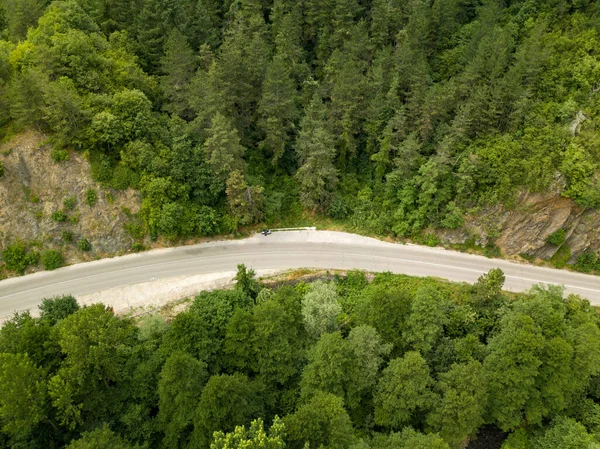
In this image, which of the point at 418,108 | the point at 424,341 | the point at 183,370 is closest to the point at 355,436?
the point at 424,341

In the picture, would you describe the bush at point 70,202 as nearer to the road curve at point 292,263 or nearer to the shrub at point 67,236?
the shrub at point 67,236

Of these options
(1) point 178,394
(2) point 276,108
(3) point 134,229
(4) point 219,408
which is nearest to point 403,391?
(4) point 219,408

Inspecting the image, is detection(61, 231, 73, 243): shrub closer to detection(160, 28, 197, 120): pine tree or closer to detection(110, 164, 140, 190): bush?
detection(110, 164, 140, 190): bush

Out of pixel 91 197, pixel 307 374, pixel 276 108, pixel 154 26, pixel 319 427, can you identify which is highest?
pixel 154 26

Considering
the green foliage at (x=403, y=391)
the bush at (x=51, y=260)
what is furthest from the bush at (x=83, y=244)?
the green foliage at (x=403, y=391)

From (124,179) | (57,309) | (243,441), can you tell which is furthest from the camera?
(124,179)

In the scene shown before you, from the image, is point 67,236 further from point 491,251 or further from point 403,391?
point 491,251

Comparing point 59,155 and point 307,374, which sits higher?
point 59,155

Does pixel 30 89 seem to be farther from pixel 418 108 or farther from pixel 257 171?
Answer: pixel 418 108
